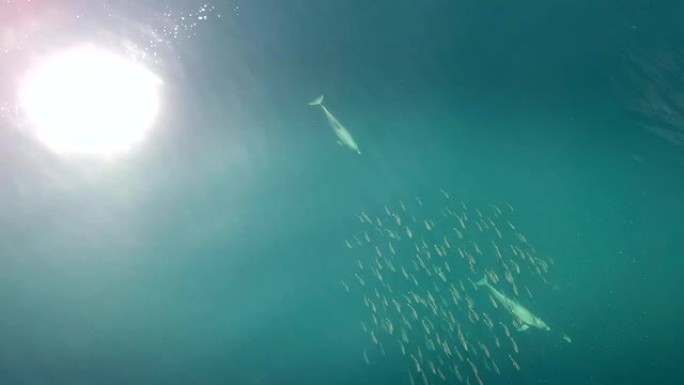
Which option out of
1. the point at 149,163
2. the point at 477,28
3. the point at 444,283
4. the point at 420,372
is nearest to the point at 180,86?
the point at 149,163

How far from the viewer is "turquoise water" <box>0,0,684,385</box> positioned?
7.27m

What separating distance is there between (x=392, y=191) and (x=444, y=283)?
2.36m

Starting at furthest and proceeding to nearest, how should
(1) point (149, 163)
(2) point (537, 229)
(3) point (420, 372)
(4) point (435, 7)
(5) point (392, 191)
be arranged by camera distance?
1. (3) point (420, 372)
2. (2) point (537, 229)
3. (5) point (392, 191)
4. (1) point (149, 163)
5. (4) point (435, 7)

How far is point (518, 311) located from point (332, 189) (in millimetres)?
4021

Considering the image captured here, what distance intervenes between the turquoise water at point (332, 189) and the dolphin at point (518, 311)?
462mm

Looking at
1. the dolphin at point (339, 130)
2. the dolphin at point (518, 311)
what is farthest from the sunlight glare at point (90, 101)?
the dolphin at point (518, 311)

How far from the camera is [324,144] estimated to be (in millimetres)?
8047

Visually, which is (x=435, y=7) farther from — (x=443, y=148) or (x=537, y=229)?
(x=537, y=229)

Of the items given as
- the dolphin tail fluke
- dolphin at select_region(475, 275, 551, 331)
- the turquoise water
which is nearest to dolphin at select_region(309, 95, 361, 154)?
the dolphin tail fluke

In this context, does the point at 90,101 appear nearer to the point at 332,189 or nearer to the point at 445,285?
the point at 332,189

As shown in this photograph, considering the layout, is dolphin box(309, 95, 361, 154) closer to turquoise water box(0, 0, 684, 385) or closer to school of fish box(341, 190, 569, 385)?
turquoise water box(0, 0, 684, 385)

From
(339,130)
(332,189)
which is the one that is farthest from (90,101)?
(332,189)

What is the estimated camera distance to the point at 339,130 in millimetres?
7707

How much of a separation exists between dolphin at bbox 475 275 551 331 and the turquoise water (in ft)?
1.51
